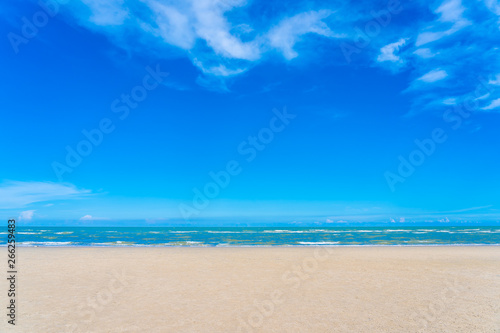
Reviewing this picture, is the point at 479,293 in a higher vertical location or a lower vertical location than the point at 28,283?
lower

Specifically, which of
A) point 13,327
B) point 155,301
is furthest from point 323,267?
point 13,327

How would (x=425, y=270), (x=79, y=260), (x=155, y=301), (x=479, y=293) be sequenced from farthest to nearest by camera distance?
(x=79, y=260)
(x=425, y=270)
(x=479, y=293)
(x=155, y=301)

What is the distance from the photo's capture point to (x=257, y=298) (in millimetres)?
10328

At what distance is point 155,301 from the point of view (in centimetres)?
995

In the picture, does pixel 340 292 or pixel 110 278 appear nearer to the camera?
pixel 340 292

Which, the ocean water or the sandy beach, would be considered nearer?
the sandy beach

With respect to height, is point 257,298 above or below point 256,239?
above

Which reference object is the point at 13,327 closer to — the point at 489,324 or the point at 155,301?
the point at 155,301

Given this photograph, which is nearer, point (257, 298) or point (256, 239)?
point (257, 298)

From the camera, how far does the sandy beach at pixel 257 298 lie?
791cm

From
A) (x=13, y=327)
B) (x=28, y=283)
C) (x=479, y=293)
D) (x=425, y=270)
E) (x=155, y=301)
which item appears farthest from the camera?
(x=425, y=270)

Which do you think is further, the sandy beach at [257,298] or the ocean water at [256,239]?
the ocean water at [256,239]

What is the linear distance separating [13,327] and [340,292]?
980 centimetres

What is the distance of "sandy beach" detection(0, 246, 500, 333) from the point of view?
312 inches
